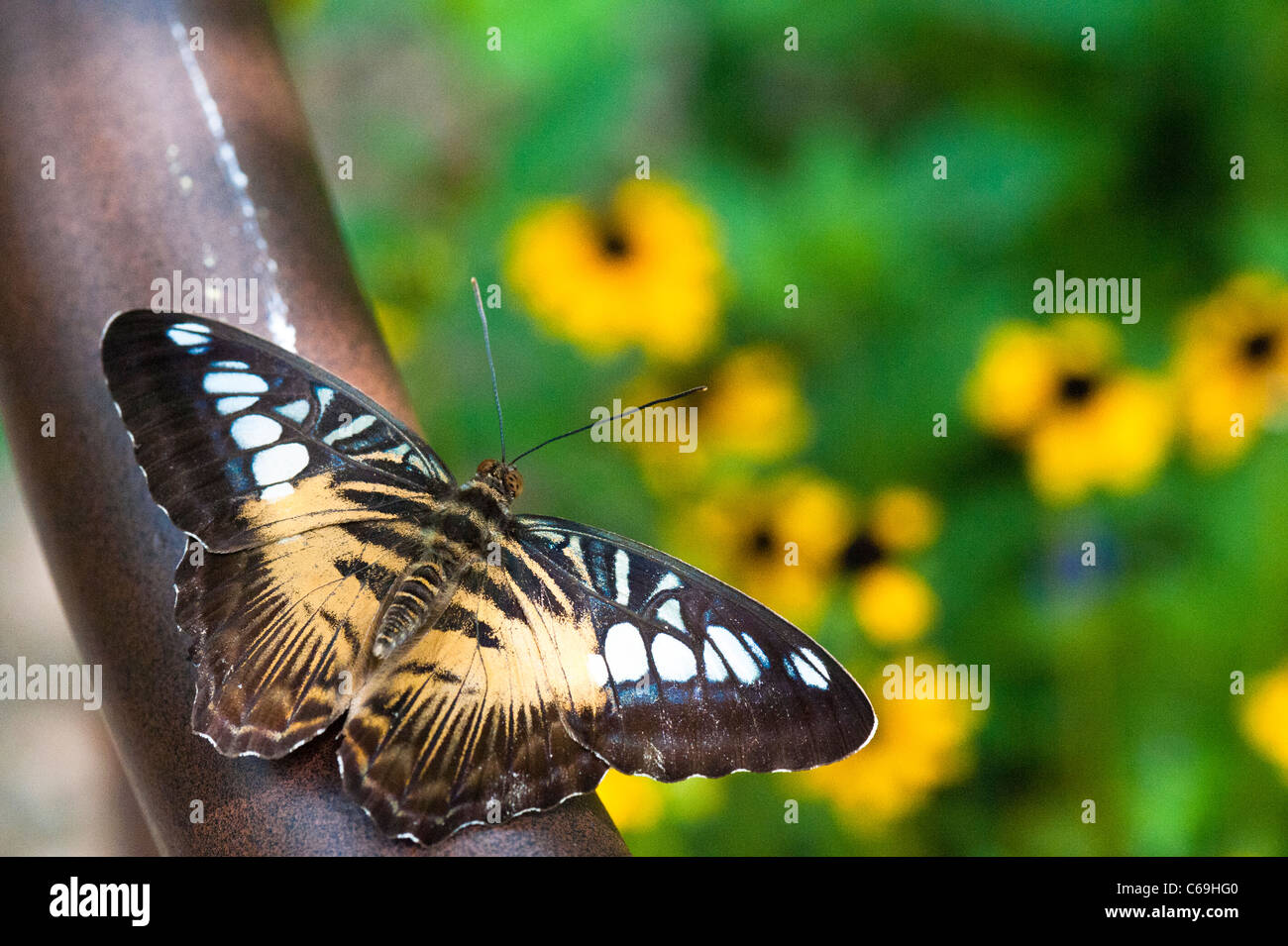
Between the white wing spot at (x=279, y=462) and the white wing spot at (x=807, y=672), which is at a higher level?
the white wing spot at (x=279, y=462)

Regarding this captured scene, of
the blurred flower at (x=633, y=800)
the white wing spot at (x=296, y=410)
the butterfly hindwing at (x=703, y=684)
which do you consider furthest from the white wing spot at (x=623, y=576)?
the blurred flower at (x=633, y=800)

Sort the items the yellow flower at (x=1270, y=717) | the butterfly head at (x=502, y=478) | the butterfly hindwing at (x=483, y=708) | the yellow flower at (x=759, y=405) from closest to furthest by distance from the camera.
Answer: the butterfly hindwing at (x=483, y=708) → the butterfly head at (x=502, y=478) → the yellow flower at (x=1270, y=717) → the yellow flower at (x=759, y=405)

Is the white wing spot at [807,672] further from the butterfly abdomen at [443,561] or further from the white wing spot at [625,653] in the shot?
the butterfly abdomen at [443,561]

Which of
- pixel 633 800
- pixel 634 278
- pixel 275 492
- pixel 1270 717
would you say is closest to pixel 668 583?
pixel 275 492

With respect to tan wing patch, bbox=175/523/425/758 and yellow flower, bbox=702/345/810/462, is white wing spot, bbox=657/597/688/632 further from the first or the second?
yellow flower, bbox=702/345/810/462

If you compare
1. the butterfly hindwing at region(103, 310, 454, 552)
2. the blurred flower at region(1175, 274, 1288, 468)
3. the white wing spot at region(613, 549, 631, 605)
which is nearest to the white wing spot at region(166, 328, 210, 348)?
the butterfly hindwing at region(103, 310, 454, 552)

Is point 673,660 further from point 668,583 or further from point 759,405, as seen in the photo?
point 759,405
